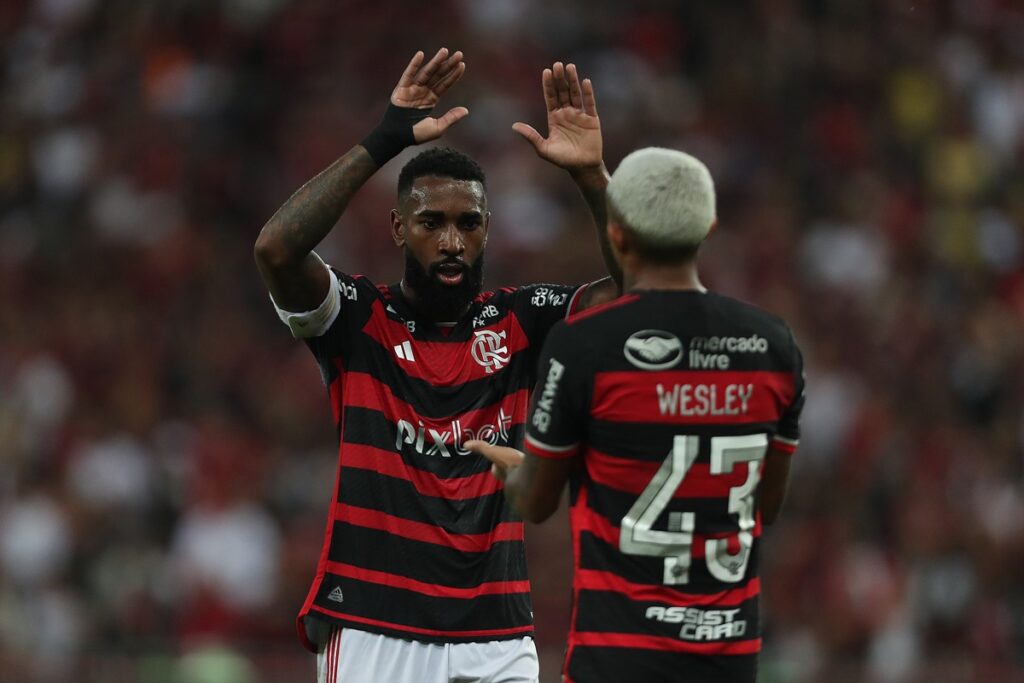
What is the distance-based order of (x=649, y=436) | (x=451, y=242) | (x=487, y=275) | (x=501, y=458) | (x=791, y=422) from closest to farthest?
(x=649, y=436) → (x=791, y=422) → (x=501, y=458) → (x=451, y=242) → (x=487, y=275)

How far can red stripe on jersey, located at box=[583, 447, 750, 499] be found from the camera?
4465mm

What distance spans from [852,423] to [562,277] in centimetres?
257

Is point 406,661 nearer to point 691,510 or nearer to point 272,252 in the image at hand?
point 272,252

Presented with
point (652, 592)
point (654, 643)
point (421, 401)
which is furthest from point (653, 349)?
point (421, 401)

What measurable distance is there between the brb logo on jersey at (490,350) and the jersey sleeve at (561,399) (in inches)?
50.2

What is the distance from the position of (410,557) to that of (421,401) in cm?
53

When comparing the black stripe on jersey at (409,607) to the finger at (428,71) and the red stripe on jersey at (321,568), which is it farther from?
the finger at (428,71)

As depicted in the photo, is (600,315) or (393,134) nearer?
(600,315)

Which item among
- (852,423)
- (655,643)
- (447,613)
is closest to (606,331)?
(655,643)

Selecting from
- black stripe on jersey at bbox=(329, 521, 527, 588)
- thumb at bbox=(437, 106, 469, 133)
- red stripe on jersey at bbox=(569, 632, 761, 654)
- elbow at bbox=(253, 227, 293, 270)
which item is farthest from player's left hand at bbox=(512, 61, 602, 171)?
red stripe on jersey at bbox=(569, 632, 761, 654)

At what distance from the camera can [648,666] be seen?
447cm

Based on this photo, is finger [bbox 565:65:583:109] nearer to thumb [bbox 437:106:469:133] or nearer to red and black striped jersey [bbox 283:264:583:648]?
thumb [bbox 437:106:469:133]

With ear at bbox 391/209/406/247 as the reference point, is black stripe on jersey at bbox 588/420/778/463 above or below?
below

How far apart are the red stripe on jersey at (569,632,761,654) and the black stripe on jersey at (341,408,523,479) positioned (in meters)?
1.28
